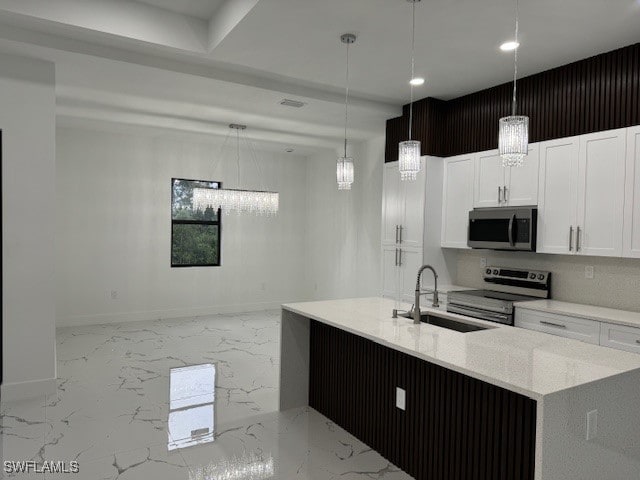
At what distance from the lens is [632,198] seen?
11.0 ft

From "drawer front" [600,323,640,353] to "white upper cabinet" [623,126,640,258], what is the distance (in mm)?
570

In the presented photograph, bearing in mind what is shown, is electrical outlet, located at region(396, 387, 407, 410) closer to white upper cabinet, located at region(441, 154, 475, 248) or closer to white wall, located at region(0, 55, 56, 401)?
white upper cabinet, located at region(441, 154, 475, 248)

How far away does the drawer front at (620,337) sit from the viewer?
10.1 feet

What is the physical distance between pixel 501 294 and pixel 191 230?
4865mm

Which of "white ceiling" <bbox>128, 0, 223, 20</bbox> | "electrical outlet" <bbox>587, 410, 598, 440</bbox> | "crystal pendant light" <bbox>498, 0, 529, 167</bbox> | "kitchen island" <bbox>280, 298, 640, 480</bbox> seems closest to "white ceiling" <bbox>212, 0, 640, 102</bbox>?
"white ceiling" <bbox>128, 0, 223, 20</bbox>

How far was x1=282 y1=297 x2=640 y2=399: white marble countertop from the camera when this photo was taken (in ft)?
6.01

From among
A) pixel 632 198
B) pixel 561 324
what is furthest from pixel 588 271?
pixel 632 198

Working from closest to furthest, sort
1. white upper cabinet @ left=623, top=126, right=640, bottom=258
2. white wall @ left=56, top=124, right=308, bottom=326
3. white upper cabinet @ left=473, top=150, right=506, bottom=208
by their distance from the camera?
white upper cabinet @ left=623, top=126, right=640, bottom=258, white upper cabinet @ left=473, top=150, right=506, bottom=208, white wall @ left=56, top=124, right=308, bottom=326

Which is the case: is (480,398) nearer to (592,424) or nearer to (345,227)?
(592,424)

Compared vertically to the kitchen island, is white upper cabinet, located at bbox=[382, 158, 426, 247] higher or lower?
higher

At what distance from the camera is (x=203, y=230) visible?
24.2 feet

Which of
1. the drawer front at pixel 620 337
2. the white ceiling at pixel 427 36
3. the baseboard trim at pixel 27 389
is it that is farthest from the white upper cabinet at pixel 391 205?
the baseboard trim at pixel 27 389

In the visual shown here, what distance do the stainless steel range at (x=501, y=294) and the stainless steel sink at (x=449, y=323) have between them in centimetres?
107

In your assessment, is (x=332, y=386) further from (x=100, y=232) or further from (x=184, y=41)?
(x=100, y=232)
